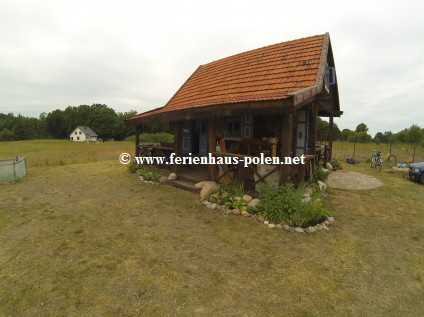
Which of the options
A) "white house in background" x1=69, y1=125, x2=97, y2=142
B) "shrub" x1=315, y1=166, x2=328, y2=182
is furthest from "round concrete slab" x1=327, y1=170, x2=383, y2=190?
"white house in background" x1=69, y1=125, x2=97, y2=142

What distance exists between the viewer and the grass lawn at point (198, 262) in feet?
9.75

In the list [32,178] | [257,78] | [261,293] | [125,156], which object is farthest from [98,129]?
[261,293]

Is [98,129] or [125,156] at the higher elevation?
[98,129]

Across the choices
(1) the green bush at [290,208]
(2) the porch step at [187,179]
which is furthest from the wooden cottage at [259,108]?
(1) the green bush at [290,208]

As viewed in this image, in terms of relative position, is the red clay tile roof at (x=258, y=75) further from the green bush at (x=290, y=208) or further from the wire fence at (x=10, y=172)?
the wire fence at (x=10, y=172)

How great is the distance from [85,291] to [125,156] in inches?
616

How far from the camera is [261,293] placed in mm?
3182

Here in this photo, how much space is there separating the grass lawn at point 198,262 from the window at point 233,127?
4.46 m

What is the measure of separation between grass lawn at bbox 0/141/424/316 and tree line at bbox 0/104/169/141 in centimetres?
6568

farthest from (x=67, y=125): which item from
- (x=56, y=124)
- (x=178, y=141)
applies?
(x=178, y=141)

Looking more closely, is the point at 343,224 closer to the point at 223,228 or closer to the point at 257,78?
the point at 223,228

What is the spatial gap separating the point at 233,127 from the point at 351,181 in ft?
18.3

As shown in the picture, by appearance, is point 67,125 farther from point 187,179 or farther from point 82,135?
point 187,179

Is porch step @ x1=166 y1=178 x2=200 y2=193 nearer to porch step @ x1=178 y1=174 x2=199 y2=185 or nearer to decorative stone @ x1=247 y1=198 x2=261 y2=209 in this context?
porch step @ x1=178 y1=174 x2=199 y2=185
